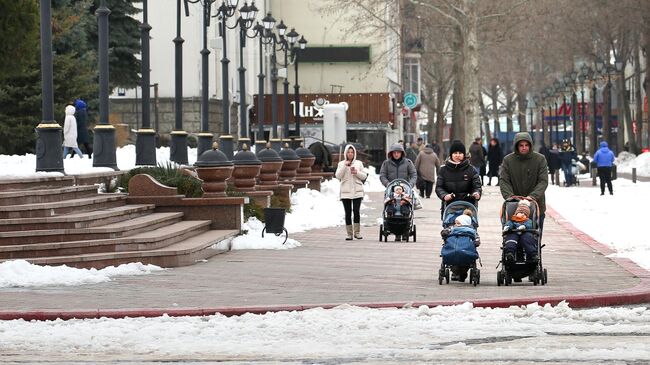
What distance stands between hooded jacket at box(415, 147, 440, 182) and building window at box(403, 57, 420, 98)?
2690 inches

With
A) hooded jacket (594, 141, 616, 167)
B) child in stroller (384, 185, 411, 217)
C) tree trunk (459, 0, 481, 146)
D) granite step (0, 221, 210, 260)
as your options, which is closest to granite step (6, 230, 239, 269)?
granite step (0, 221, 210, 260)

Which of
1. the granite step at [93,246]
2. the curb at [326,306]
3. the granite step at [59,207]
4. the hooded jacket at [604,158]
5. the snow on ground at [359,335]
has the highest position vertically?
the hooded jacket at [604,158]

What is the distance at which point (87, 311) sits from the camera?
1473cm

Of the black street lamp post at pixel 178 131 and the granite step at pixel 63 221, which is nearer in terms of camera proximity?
the granite step at pixel 63 221

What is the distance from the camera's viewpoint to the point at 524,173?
18.5m

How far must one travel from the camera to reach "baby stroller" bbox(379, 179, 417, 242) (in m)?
26.4

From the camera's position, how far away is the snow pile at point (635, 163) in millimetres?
73062

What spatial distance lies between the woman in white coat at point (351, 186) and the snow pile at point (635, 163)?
42185 mm

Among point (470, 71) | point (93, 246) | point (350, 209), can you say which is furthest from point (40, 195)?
point (470, 71)

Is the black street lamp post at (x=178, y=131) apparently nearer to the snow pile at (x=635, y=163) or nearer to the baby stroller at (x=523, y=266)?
the baby stroller at (x=523, y=266)

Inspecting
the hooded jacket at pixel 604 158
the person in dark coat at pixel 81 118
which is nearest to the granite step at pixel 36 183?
the person in dark coat at pixel 81 118

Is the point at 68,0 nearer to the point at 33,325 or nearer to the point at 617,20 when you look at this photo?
the point at 33,325

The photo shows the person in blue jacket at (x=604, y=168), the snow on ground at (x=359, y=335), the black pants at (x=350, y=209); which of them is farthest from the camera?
the person in blue jacket at (x=604, y=168)

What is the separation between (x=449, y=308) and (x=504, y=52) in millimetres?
105445
